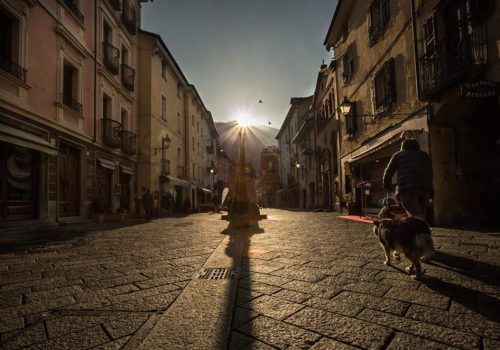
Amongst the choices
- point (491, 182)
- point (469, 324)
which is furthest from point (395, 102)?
point (469, 324)

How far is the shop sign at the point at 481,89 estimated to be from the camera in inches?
231

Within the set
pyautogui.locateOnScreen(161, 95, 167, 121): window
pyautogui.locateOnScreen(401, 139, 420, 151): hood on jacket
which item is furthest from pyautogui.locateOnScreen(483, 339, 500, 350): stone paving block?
pyautogui.locateOnScreen(161, 95, 167, 121): window

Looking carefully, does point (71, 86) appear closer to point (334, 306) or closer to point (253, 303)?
point (253, 303)

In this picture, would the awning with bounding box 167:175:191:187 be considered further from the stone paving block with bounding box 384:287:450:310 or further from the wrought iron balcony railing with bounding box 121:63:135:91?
the stone paving block with bounding box 384:287:450:310

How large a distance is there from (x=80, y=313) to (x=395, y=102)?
35.3 feet

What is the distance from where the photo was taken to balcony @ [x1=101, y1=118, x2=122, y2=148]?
13828mm

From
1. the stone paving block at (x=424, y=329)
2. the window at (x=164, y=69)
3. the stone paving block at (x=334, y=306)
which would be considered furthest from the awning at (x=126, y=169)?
the stone paving block at (x=424, y=329)

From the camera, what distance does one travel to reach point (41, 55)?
9438 millimetres

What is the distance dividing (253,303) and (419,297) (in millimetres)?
1312

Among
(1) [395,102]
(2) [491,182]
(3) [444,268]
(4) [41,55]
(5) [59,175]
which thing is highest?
(4) [41,55]

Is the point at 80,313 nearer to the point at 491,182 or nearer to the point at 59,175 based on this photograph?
the point at 491,182

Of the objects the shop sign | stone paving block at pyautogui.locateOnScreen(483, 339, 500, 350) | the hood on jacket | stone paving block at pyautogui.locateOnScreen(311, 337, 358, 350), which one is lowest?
stone paving block at pyautogui.locateOnScreen(483, 339, 500, 350)

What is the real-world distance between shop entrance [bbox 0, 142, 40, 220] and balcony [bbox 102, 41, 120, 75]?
21.6 feet

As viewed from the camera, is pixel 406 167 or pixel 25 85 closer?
Answer: pixel 406 167
